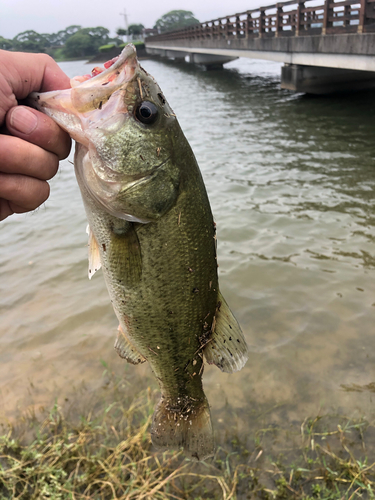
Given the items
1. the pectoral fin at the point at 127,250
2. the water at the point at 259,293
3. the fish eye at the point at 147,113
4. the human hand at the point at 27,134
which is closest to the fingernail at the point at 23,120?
the human hand at the point at 27,134

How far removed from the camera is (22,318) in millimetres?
5664

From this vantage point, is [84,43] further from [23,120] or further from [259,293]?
[23,120]

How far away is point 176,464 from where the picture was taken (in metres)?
3.41

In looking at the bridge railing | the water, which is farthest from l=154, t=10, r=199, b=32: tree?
the water

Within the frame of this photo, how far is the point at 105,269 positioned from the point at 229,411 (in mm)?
2683

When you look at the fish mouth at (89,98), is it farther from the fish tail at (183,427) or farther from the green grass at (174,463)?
the green grass at (174,463)

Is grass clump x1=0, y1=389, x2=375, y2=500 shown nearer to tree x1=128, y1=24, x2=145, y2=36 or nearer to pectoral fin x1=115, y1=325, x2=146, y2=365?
pectoral fin x1=115, y1=325, x2=146, y2=365

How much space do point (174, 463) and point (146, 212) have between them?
2.63 meters

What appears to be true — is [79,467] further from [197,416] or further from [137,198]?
[137,198]

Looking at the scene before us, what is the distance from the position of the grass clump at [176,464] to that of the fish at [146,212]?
5.65 ft

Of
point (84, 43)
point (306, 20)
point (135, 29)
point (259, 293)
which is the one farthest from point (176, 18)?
point (259, 293)

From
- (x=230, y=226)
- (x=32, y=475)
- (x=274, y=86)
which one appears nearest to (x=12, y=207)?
(x=32, y=475)

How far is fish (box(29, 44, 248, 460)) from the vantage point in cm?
170

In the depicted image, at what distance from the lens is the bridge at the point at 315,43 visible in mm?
13188
